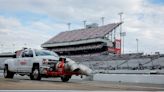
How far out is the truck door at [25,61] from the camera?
65.7ft

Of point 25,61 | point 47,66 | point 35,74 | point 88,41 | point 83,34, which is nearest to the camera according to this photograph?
point 47,66

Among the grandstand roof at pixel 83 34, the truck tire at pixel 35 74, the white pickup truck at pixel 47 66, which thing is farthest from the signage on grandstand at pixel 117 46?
the truck tire at pixel 35 74

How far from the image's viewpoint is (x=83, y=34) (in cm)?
10475

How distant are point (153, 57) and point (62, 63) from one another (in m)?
36.5

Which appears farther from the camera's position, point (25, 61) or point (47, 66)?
point (25, 61)

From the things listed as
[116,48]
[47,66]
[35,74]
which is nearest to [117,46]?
[116,48]

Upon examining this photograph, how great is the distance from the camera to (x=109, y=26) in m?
99.8

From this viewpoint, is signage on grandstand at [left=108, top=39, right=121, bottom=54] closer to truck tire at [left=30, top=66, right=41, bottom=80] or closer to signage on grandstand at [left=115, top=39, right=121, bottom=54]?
signage on grandstand at [left=115, top=39, right=121, bottom=54]

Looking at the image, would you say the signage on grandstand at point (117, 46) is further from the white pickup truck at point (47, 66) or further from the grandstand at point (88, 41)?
the white pickup truck at point (47, 66)

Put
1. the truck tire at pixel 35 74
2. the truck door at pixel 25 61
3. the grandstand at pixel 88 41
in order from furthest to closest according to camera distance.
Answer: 1. the grandstand at pixel 88 41
2. the truck door at pixel 25 61
3. the truck tire at pixel 35 74

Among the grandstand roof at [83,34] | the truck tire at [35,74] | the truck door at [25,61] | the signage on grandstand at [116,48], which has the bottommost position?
the truck tire at [35,74]

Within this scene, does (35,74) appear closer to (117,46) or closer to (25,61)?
(25,61)

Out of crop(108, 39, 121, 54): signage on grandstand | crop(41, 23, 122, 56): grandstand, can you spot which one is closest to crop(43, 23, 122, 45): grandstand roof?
crop(41, 23, 122, 56): grandstand

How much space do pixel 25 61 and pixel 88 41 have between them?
257ft
